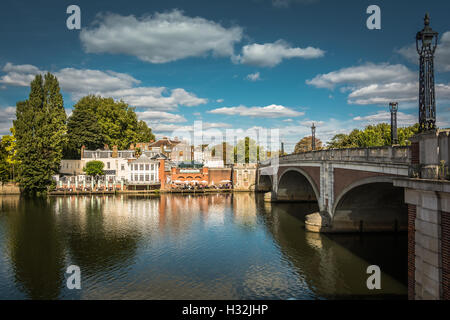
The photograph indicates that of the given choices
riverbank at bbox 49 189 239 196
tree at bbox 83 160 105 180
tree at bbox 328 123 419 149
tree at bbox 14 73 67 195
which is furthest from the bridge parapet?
tree at bbox 14 73 67 195

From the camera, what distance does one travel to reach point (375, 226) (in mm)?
30125

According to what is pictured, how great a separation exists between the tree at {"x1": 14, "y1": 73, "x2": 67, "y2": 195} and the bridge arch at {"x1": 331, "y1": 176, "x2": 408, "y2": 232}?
186 feet

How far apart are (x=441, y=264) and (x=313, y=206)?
132ft

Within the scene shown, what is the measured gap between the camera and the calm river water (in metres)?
18.7

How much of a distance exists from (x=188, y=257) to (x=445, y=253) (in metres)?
18.1

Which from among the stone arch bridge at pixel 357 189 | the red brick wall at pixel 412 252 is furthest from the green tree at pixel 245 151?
the red brick wall at pixel 412 252

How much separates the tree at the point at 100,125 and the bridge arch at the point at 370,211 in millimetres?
65440

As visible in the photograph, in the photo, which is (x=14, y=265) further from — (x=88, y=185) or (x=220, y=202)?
(x=88, y=185)

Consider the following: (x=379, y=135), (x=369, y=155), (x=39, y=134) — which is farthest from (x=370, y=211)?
(x=39, y=134)

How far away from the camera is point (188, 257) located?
80.9ft

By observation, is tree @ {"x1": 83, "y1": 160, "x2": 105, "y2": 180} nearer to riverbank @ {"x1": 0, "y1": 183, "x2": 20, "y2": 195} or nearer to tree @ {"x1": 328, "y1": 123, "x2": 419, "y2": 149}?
riverbank @ {"x1": 0, "y1": 183, "x2": 20, "y2": 195}

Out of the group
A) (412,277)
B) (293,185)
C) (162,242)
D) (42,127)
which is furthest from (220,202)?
(412,277)

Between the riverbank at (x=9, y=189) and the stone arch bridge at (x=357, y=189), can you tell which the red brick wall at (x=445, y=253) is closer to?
the stone arch bridge at (x=357, y=189)

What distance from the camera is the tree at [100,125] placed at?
248ft
